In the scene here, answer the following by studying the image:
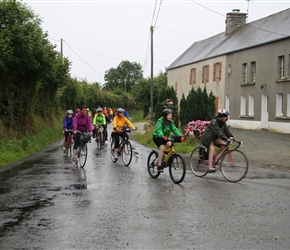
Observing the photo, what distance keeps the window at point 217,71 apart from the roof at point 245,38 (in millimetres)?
917

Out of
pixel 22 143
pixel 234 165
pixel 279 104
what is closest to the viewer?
pixel 234 165

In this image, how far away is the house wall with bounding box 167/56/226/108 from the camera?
42062 mm

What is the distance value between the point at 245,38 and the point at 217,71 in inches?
173

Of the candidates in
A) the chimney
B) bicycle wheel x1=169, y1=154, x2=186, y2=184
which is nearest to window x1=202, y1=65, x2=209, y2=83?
the chimney

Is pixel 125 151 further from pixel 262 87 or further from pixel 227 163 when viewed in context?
pixel 262 87

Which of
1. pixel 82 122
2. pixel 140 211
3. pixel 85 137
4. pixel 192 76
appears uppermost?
pixel 192 76

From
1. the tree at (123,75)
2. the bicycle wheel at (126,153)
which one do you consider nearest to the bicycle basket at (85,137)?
the bicycle wheel at (126,153)

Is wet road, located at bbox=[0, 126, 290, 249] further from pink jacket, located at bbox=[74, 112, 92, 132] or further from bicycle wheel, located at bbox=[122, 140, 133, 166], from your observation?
pink jacket, located at bbox=[74, 112, 92, 132]

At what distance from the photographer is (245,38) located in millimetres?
40250

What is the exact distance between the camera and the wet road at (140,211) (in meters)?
5.71

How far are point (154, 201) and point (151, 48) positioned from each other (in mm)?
31689

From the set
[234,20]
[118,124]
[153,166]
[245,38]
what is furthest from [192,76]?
[153,166]

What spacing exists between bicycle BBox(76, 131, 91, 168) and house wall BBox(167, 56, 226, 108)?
75.5ft

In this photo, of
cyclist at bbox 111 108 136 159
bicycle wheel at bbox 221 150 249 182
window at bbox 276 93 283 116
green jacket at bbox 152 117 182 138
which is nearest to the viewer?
bicycle wheel at bbox 221 150 249 182
